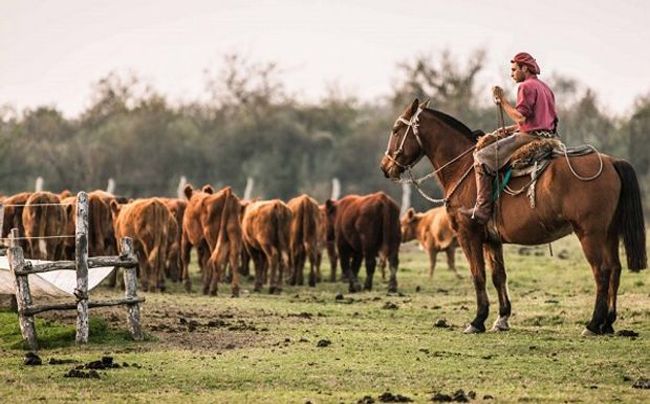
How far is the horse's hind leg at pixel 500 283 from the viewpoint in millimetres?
17703

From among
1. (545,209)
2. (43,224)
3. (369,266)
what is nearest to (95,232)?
(43,224)

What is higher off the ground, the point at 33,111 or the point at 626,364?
the point at 33,111

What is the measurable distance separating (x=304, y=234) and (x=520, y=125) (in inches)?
476

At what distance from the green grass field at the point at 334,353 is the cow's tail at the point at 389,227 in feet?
12.3

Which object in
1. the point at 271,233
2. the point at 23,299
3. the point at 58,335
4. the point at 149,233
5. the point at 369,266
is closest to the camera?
the point at 23,299

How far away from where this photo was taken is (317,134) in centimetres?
7631

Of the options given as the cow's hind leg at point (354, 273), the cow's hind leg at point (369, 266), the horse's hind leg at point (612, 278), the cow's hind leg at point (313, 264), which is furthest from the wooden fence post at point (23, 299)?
the cow's hind leg at point (313, 264)

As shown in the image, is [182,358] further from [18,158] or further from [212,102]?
[212,102]

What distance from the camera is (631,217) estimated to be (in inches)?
635

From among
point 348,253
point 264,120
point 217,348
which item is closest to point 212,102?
point 264,120

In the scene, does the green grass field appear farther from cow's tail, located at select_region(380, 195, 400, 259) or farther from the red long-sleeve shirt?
cow's tail, located at select_region(380, 195, 400, 259)

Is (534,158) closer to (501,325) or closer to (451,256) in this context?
(501,325)

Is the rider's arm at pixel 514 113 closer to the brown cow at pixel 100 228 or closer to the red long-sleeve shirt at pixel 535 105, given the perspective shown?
the red long-sleeve shirt at pixel 535 105

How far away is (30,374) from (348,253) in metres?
16.7
